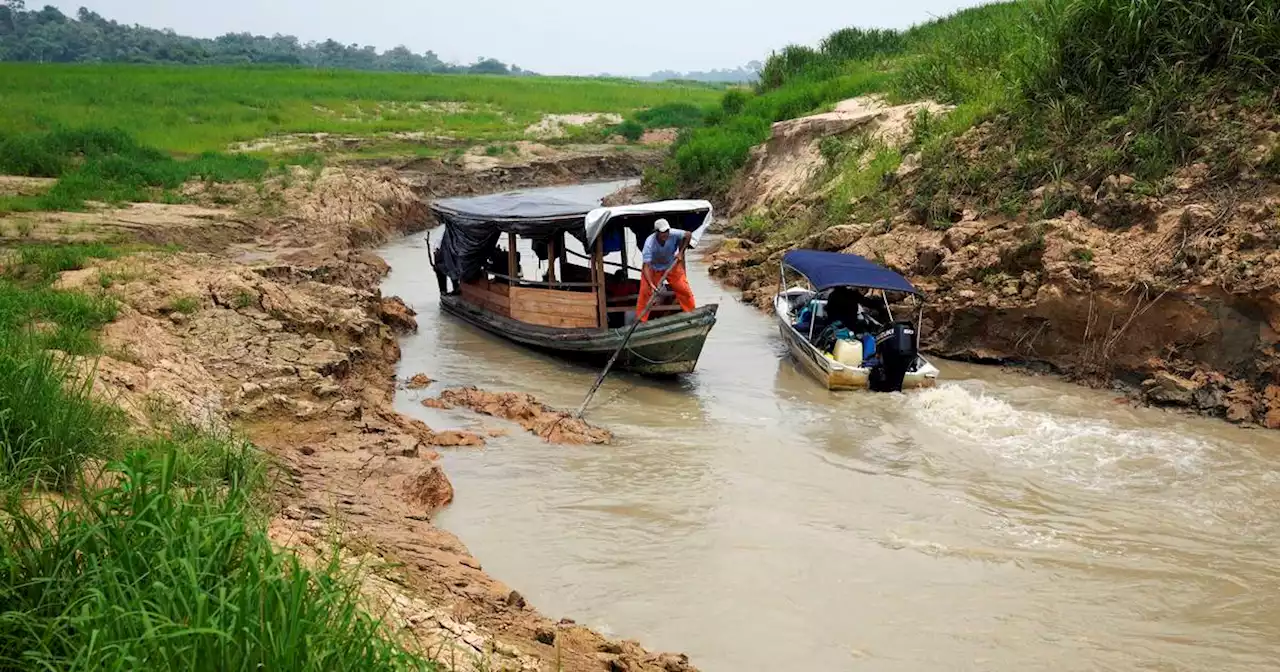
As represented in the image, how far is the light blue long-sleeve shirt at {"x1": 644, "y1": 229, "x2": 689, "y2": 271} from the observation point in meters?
11.8

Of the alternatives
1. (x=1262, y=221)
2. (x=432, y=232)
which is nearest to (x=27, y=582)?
(x=1262, y=221)

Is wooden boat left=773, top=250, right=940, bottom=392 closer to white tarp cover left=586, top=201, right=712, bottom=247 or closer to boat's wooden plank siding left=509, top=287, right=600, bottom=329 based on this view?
white tarp cover left=586, top=201, right=712, bottom=247

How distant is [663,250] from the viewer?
11859mm

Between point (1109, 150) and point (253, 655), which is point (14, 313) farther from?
point (1109, 150)

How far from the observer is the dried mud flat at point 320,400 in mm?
5039

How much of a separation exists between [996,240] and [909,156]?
4.31 m

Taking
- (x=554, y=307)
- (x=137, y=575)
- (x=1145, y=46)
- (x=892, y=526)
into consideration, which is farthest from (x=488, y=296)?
(x=137, y=575)

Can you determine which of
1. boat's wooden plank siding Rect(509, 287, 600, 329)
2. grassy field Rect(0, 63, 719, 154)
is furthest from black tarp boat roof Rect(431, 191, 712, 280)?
grassy field Rect(0, 63, 719, 154)

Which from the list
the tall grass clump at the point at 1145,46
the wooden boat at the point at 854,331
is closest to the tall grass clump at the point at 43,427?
the wooden boat at the point at 854,331

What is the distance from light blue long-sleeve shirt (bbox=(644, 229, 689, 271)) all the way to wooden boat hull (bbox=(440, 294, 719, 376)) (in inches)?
→ 30.1

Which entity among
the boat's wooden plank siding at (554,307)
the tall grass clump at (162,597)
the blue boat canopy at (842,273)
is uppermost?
the tall grass clump at (162,597)

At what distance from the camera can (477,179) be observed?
30594 mm

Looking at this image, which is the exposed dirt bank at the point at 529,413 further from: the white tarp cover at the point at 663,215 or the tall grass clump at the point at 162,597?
the tall grass clump at the point at 162,597

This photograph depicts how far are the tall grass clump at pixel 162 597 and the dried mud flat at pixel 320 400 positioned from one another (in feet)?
1.50
